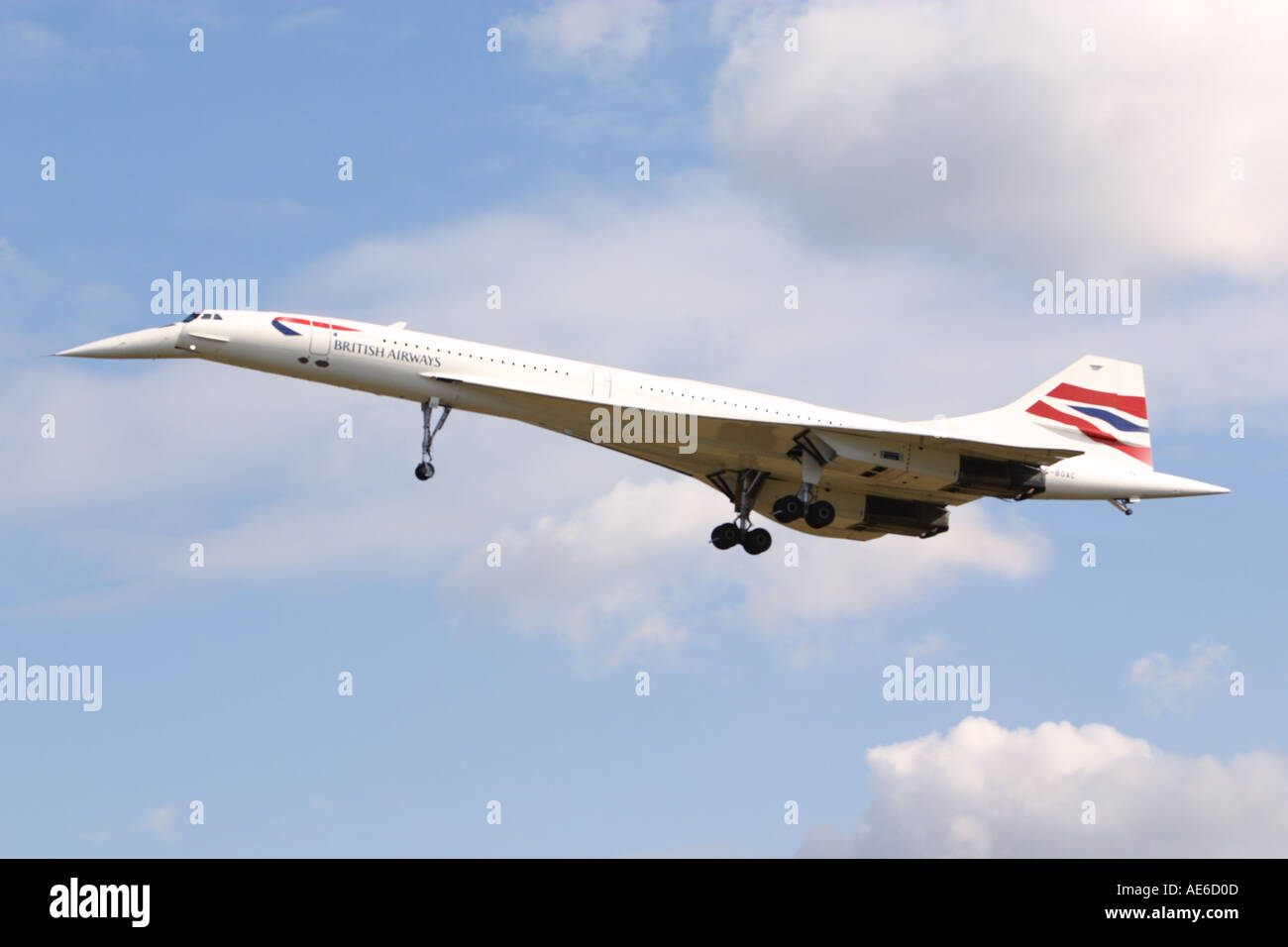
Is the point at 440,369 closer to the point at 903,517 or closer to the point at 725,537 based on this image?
the point at 725,537

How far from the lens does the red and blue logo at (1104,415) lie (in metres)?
35.4

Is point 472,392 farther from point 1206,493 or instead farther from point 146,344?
point 1206,493

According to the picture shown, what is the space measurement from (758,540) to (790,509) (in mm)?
1997

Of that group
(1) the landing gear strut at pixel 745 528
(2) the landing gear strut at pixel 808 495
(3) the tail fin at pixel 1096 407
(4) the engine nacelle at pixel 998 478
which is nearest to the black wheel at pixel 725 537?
(1) the landing gear strut at pixel 745 528

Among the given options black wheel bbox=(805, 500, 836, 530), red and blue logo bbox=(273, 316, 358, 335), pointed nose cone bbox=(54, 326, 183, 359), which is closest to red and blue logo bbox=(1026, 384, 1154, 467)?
black wheel bbox=(805, 500, 836, 530)

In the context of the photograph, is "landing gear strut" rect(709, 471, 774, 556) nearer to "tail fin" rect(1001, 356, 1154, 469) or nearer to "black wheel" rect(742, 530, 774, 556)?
"black wheel" rect(742, 530, 774, 556)

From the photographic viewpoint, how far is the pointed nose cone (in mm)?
29609

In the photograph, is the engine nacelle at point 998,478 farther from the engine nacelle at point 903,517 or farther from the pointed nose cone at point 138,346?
the pointed nose cone at point 138,346

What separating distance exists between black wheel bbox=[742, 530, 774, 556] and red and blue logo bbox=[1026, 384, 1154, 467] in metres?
6.73

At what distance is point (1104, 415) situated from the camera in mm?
35500

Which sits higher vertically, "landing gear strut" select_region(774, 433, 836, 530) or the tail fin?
the tail fin

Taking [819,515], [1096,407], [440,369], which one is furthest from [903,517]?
[440,369]

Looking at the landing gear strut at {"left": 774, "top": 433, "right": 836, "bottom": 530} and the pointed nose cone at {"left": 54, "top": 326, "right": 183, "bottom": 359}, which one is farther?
the landing gear strut at {"left": 774, "top": 433, "right": 836, "bottom": 530}

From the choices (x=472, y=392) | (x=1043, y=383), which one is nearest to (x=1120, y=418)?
(x=1043, y=383)
